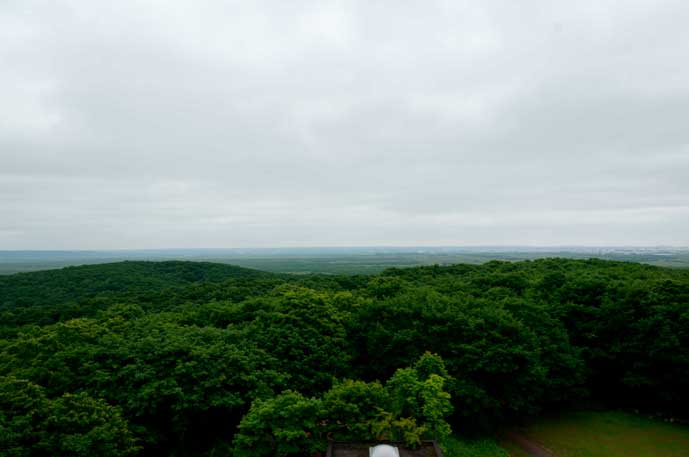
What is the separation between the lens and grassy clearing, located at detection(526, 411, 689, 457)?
16531 mm

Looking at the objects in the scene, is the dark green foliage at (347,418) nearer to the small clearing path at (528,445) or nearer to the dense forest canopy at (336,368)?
the dense forest canopy at (336,368)

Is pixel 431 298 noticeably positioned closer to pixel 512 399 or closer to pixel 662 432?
pixel 512 399

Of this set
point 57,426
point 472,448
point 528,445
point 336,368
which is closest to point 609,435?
point 528,445

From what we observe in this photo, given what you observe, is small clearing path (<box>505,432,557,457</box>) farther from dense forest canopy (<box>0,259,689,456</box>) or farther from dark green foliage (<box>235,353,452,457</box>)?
dark green foliage (<box>235,353,452,457</box>)

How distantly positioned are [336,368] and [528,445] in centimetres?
892

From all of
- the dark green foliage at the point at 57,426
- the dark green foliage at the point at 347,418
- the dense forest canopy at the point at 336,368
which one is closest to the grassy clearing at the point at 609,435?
the dense forest canopy at the point at 336,368

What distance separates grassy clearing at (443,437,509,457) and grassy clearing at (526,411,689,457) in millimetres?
2460

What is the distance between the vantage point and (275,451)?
11617mm

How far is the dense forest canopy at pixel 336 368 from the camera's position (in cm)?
1196

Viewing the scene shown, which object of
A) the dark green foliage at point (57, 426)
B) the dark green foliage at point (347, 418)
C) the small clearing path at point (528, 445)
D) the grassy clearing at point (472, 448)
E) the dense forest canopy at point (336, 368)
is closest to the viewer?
the dark green foliage at point (57, 426)

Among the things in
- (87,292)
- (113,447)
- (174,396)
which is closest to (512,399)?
(174,396)

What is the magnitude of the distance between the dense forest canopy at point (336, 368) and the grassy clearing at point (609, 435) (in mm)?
1144

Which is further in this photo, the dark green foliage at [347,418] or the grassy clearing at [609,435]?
the grassy clearing at [609,435]

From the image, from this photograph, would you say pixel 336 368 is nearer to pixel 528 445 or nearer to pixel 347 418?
pixel 347 418
